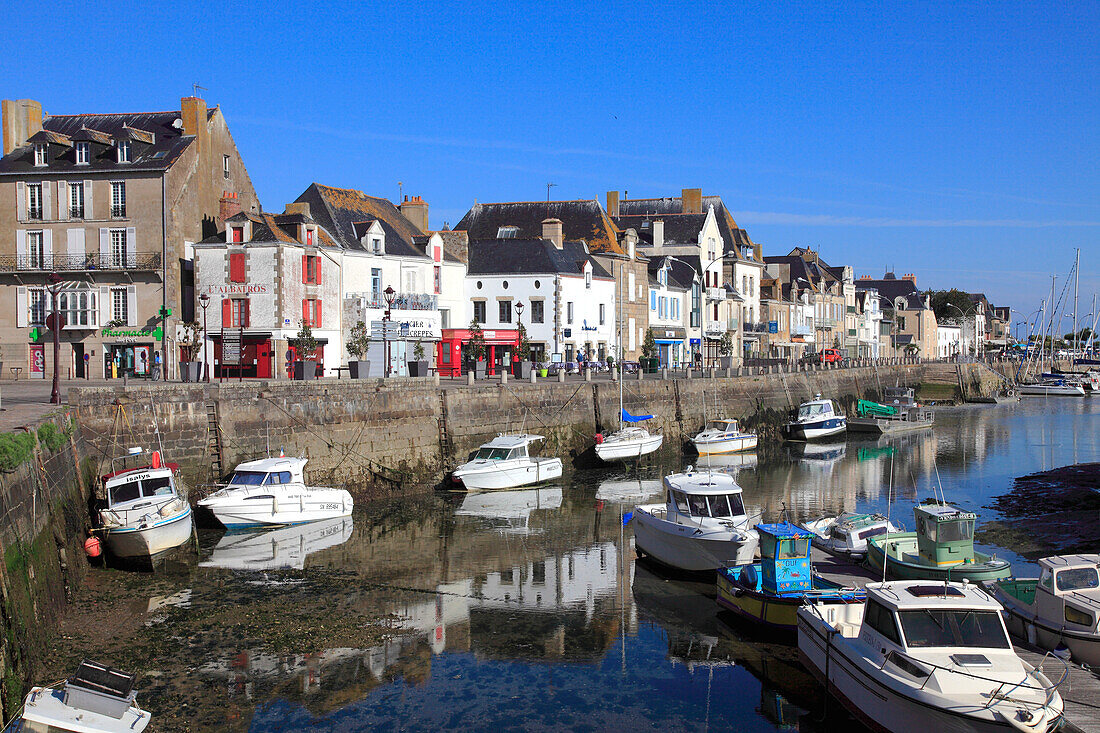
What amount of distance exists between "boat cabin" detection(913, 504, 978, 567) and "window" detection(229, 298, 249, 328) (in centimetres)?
2954

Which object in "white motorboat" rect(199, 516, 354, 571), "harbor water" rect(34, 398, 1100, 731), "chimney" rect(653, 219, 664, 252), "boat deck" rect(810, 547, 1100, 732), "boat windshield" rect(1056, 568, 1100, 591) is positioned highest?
"chimney" rect(653, 219, 664, 252)

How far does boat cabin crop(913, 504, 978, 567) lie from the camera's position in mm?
18438

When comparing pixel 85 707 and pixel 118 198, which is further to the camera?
pixel 118 198

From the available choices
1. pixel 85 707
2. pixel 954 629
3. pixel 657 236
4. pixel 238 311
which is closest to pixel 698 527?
pixel 954 629

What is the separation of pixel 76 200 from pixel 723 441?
3116 centimetres

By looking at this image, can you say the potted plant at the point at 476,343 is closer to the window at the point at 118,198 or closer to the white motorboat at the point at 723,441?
the white motorboat at the point at 723,441

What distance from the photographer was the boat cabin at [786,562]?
56.6 feet

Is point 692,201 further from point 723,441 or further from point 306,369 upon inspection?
point 306,369

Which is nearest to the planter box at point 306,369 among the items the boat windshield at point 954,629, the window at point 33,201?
the window at point 33,201

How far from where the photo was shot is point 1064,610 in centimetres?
1451

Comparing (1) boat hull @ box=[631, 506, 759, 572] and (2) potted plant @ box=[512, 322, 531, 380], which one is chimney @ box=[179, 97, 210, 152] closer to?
(2) potted plant @ box=[512, 322, 531, 380]

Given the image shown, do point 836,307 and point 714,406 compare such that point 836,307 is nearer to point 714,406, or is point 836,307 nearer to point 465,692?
point 714,406

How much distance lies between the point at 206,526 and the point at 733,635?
50.4 feet

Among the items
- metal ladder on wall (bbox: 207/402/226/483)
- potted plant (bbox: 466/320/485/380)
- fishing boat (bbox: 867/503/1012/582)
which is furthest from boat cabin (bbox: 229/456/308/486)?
potted plant (bbox: 466/320/485/380)
